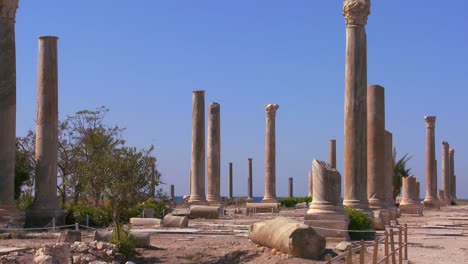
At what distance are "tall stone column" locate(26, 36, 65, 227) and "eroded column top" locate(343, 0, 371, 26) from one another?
426 inches

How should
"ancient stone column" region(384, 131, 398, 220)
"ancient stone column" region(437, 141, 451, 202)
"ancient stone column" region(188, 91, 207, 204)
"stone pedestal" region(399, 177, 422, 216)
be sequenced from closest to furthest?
"ancient stone column" region(384, 131, 398, 220), "ancient stone column" region(188, 91, 207, 204), "stone pedestal" region(399, 177, 422, 216), "ancient stone column" region(437, 141, 451, 202)

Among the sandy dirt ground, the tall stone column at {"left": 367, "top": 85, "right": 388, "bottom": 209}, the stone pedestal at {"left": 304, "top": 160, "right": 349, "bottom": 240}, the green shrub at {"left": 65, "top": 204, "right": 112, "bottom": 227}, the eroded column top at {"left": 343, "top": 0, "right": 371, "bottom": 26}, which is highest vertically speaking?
the eroded column top at {"left": 343, "top": 0, "right": 371, "bottom": 26}

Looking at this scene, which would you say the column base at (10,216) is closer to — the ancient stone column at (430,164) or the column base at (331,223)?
the column base at (331,223)

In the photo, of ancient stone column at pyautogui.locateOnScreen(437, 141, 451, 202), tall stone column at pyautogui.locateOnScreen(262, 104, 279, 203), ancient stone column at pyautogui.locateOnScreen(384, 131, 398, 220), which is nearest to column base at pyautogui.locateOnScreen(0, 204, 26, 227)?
ancient stone column at pyautogui.locateOnScreen(384, 131, 398, 220)

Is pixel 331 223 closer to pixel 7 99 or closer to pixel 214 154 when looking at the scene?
pixel 7 99

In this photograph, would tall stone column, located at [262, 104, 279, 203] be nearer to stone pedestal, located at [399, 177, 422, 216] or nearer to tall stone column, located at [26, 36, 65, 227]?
stone pedestal, located at [399, 177, 422, 216]

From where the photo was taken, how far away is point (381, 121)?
32.0m

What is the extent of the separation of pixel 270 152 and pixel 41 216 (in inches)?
940

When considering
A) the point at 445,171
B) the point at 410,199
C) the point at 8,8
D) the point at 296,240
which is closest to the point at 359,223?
the point at 296,240

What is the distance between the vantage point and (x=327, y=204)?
2103 cm

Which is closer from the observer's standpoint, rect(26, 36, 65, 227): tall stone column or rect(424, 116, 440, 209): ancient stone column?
rect(26, 36, 65, 227): tall stone column

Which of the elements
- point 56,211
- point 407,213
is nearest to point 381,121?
point 407,213

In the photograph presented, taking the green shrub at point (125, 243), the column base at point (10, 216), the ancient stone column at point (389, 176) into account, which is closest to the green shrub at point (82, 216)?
the column base at point (10, 216)

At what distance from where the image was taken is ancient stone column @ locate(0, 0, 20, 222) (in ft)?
82.0
